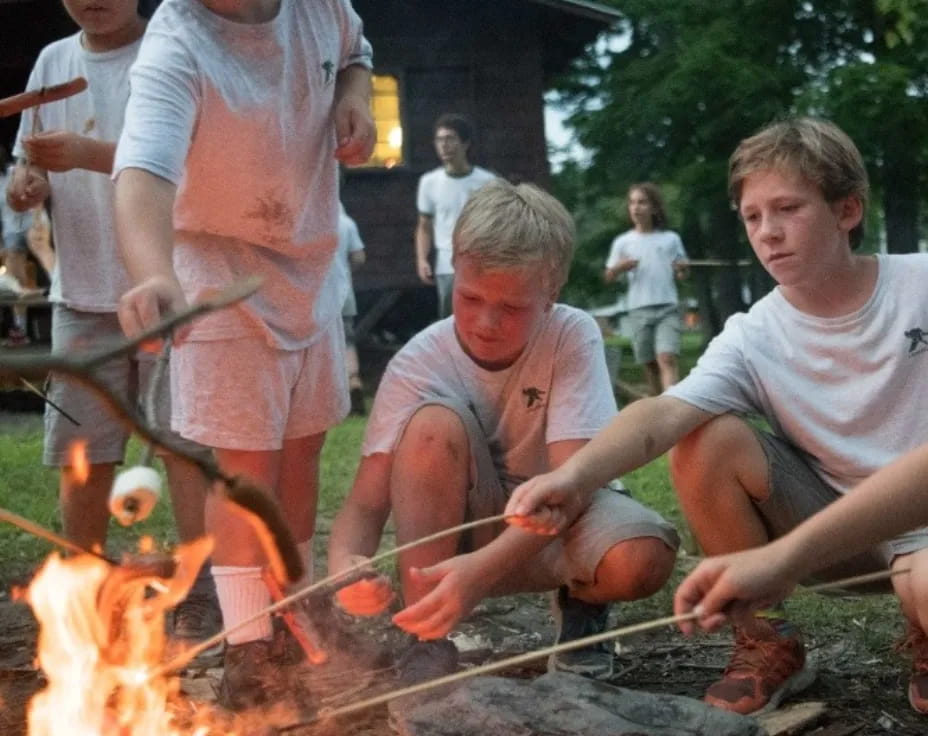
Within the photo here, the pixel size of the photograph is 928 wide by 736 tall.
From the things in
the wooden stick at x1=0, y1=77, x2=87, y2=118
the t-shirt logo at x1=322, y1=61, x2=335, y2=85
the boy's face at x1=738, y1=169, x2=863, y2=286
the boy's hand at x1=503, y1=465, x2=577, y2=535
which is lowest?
the boy's hand at x1=503, y1=465, x2=577, y2=535

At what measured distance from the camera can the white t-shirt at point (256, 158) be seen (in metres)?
3.10

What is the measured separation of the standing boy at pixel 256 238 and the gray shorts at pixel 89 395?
58 centimetres

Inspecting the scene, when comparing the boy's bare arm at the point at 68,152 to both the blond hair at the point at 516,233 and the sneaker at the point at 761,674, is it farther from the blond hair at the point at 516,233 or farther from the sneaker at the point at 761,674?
the sneaker at the point at 761,674

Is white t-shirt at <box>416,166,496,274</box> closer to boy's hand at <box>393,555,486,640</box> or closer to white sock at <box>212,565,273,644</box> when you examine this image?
white sock at <box>212,565,273,644</box>

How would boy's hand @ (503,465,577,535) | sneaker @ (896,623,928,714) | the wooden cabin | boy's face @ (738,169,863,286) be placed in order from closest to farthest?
boy's hand @ (503,465,577,535) < sneaker @ (896,623,928,714) < boy's face @ (738,169,863,286) < the wooden cabin

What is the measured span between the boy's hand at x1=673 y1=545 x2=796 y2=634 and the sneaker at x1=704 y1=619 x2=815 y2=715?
0.91m

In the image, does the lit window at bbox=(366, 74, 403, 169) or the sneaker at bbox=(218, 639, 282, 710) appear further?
the lit window at bbox=(366, 74, 403, 169)

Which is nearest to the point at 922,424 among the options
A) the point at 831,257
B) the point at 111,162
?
the point at 831,257

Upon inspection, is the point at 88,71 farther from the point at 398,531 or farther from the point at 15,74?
the point at 15,74

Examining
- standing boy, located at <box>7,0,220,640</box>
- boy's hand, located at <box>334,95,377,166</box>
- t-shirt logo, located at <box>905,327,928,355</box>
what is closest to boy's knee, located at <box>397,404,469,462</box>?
boy's hand, located at <box>334,95,377,166</box>

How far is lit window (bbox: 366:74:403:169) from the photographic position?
1545cm

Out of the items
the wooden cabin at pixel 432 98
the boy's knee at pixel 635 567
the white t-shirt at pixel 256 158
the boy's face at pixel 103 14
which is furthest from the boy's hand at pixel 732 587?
the wooden cabin at pixel 432 98

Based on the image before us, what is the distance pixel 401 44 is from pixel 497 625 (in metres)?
12.4

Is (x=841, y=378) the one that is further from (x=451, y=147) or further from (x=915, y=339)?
(x=451, y=147)
